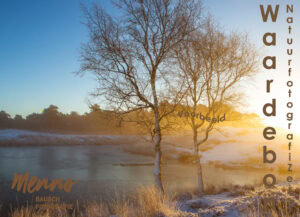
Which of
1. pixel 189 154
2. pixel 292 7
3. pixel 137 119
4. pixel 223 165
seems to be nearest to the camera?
pixel 292 7

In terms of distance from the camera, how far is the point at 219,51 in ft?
37.6

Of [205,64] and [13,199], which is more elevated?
[205,64]

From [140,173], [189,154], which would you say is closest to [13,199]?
[140,173]

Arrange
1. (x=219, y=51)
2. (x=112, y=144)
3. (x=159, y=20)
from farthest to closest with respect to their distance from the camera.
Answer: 1. (x=112, y=144)
2. (x=219, y=51)
3. (x=159, y=20)

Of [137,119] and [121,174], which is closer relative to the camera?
[137,119]

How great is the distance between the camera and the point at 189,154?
112 ft

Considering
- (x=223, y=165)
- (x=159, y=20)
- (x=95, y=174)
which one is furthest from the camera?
(x=223, y=165)

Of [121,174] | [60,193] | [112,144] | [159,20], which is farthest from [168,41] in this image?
[112,144]

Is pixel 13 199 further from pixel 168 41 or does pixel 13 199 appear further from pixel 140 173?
pixel 168 41

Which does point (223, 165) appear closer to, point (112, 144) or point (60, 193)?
point (60, 193)

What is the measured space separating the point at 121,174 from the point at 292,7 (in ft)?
63.2

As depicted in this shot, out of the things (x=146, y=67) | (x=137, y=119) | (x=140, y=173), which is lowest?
(x=140, y=173)

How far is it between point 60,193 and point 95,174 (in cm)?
618

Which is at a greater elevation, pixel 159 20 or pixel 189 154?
pixel 159 20
